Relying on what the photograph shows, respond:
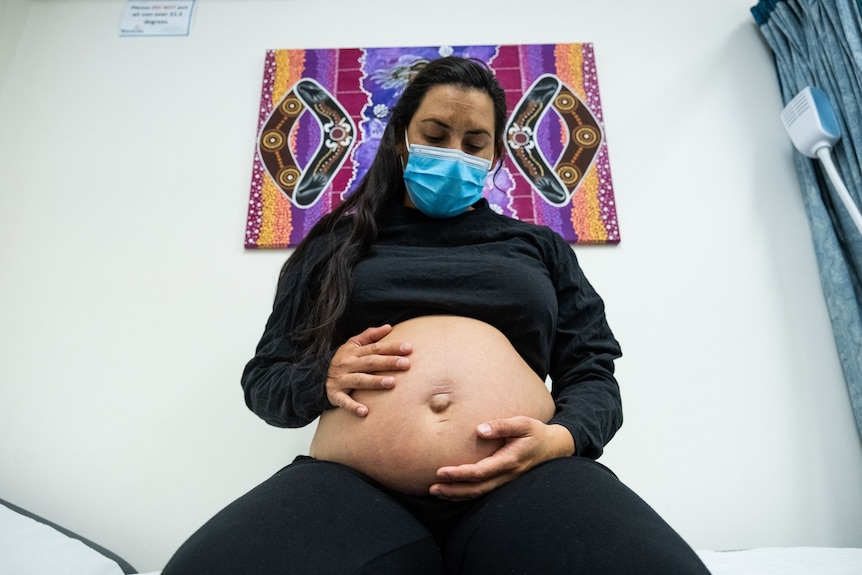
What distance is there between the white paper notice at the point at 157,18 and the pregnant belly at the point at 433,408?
→ 140 cm

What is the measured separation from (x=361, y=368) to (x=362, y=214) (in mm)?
321

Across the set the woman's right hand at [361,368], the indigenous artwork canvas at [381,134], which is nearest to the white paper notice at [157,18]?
the indigenous artwork canvas at [381,134]

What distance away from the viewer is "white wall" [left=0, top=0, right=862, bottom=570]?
123cm

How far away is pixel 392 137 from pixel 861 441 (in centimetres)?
126

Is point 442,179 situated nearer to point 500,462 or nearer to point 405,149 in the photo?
point 405,149

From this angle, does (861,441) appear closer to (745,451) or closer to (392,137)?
(745,451)

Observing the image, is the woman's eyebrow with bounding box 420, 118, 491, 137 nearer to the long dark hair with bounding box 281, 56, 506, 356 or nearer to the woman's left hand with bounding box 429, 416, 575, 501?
the long dark hair with bounding box 281, 56, 506, 356

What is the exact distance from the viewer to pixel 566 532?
521mm

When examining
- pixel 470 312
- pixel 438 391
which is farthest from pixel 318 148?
pixel 438 391

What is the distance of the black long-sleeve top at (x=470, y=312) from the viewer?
2.53ft

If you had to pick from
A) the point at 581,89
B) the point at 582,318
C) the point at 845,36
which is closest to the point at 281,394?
the point at 582,318

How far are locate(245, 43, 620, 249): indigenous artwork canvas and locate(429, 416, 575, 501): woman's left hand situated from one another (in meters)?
0.83

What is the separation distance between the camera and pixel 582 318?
910 mm

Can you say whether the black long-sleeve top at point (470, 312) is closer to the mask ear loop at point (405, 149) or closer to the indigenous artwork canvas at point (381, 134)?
the mask ear loop at point (405, 149)
